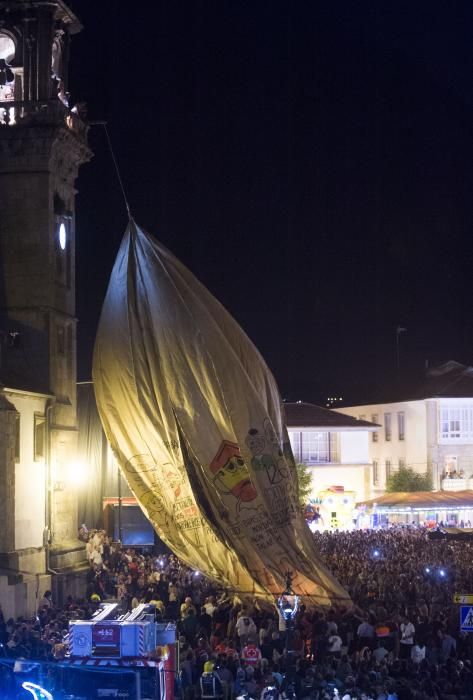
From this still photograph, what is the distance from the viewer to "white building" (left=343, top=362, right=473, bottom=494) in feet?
207

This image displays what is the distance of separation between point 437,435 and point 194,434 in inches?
1578

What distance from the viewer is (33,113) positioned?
100 feet

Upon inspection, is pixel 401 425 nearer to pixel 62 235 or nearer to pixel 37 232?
pixel 62 235

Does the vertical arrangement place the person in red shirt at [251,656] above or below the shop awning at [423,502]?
below

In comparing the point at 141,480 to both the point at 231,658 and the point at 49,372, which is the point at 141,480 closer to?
the point at 49,372

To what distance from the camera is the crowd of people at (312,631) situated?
52.2 feet

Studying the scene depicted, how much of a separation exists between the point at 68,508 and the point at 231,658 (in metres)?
14.8

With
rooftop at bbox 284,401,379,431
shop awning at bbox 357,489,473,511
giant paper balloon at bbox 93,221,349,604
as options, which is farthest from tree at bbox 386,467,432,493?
giant paper balloon at bbox 93,221,349,604

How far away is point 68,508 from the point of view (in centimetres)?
3173

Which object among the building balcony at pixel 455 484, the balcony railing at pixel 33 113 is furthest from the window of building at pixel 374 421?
the balcony railing at pixel 33 113

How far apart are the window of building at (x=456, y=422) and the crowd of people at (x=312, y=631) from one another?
30357 millimetres

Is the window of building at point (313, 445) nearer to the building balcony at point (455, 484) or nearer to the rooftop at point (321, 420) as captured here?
the rooftop at point (321, 420)

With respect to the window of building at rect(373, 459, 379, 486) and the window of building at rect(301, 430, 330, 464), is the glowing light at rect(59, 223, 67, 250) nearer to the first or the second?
A: the window of building at rect(301, 430, 330, 464)

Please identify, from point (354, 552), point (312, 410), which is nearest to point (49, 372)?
point (354, 552)
